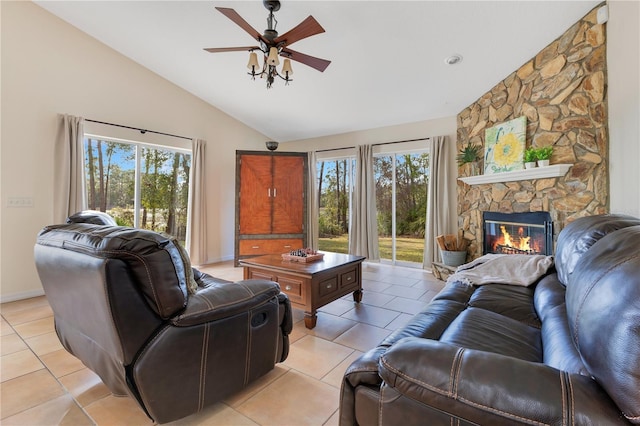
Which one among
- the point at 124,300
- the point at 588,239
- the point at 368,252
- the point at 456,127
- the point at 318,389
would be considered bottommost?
the point at 318,389

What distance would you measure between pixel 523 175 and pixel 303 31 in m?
2.86

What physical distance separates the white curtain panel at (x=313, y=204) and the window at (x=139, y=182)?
2253 millimetres

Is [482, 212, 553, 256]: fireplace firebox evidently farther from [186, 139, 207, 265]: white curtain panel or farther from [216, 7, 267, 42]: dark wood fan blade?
[186, 139, 207, 265]: white curtain panel

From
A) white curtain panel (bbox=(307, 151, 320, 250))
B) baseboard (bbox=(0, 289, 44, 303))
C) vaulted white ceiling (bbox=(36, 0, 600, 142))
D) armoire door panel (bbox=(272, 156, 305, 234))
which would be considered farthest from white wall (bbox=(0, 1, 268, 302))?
white curtain panel (bbox=(307, 151, 320, 250))

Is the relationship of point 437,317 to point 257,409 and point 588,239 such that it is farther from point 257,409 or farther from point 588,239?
point 257,409

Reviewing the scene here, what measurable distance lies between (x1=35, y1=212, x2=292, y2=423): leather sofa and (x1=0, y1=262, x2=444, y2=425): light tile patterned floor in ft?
0.62

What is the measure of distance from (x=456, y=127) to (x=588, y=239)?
3483 millimetres

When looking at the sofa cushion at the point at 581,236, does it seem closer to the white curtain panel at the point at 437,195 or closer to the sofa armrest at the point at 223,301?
the sofa armrest at the point at 223,301

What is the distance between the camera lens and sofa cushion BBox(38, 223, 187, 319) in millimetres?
1199

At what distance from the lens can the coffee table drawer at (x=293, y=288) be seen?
265 cm

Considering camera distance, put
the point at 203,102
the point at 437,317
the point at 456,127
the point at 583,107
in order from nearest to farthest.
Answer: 1. the point at 437,317
2. the point at 583,107
3. the point at 456,127
4. the point at 203,102

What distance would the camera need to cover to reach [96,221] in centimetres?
194

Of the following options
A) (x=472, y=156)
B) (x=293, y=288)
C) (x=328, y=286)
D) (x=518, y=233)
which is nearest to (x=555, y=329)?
(x=328, y=286)


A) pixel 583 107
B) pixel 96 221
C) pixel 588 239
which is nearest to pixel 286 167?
pixel 96 221
